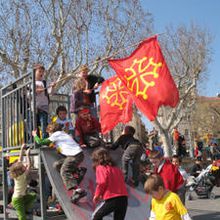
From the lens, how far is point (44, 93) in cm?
791

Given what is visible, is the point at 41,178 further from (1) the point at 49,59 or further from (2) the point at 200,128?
(2) the point at 200,128

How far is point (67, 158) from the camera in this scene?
21.0 feet

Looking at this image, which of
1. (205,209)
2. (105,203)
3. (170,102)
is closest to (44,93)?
(170,102)

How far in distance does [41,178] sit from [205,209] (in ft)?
15.9

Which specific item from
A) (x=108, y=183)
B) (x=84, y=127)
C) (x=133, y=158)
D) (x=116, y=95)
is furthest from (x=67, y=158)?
(x=116, y=95)

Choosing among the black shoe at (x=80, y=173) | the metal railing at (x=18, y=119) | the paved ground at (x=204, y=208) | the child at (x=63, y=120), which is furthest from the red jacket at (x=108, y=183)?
the paved ground at (x=204, y=208)

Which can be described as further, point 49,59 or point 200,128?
point 200,128

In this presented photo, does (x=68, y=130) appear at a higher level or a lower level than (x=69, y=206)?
higher

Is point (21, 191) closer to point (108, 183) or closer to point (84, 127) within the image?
point (84, 127)

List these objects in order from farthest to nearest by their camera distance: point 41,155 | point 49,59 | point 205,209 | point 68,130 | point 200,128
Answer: point 200,128, point 49,59, point 205,209, point 68,130, point 41,155

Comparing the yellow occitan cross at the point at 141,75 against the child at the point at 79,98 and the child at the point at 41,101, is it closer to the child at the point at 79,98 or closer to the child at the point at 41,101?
the child at the point at 79,98

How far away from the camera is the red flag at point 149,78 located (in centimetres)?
676

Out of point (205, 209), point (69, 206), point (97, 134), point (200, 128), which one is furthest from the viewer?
point (200, 128)

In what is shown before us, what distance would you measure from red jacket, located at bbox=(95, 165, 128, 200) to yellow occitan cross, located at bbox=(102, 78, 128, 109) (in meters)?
2.93
